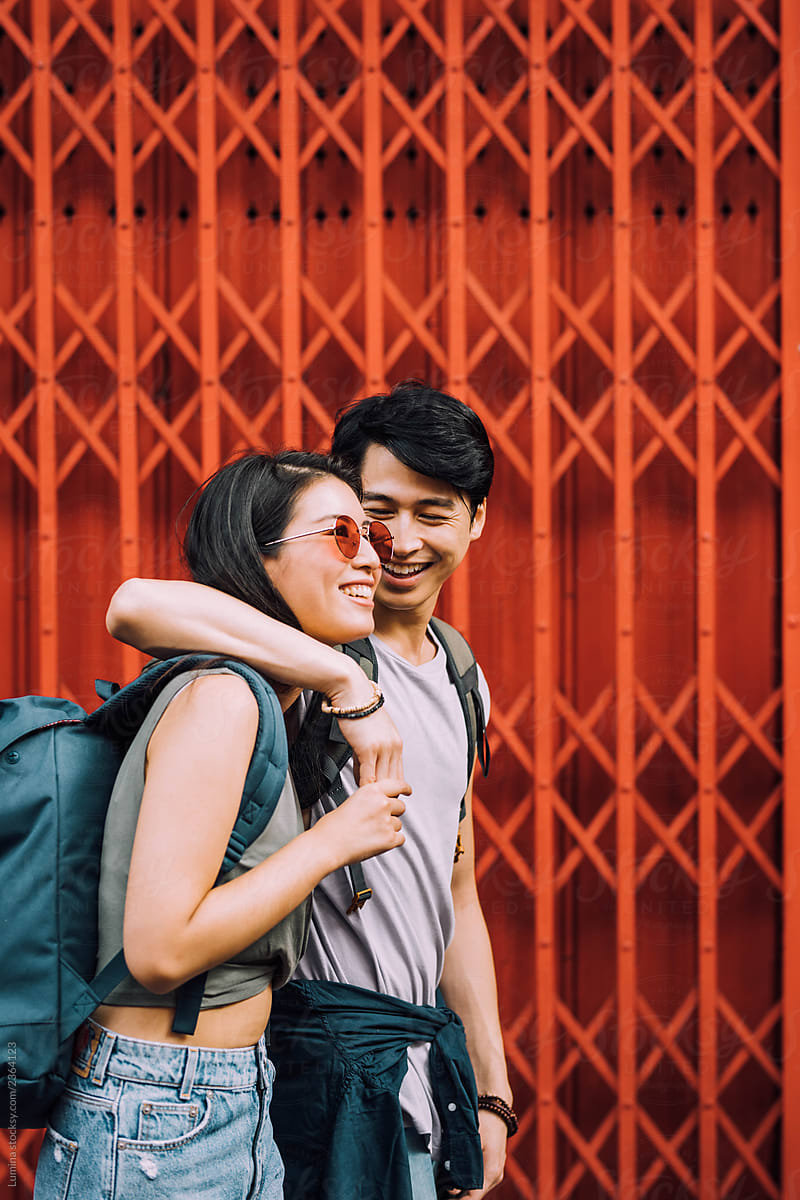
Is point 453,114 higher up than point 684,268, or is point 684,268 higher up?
point 453,114

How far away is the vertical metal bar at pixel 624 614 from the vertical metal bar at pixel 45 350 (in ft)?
5.49

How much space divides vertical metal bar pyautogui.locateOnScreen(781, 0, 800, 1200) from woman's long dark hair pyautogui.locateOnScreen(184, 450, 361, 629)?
1792mm

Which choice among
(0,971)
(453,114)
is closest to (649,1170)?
(0,971)

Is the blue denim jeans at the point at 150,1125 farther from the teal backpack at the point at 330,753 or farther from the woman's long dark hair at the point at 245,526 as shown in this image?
the woman's long dark hair at the point at 245,526

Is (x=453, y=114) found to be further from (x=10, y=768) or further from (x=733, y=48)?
(x=10, y=768)

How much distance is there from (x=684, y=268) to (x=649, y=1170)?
2.76 m

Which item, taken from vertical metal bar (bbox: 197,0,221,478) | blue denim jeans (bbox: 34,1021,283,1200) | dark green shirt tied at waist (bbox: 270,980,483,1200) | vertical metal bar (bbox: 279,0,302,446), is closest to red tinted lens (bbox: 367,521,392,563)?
dark green shirt tied at waist (bbox: 270,980,483,1200)

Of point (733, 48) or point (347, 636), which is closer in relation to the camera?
point (347, 636)

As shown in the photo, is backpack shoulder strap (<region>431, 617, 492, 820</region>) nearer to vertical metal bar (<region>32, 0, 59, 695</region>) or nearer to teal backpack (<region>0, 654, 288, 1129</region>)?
teal backpack (<region>0, 654, 288, 1129</region>)

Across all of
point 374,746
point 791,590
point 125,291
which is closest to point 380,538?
point 374,746

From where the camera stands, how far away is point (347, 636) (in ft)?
5.25

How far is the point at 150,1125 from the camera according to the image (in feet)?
4.28

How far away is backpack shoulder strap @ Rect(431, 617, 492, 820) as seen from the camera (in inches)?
76.9

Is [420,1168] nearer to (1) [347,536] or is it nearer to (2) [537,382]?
(1) [347,536]
